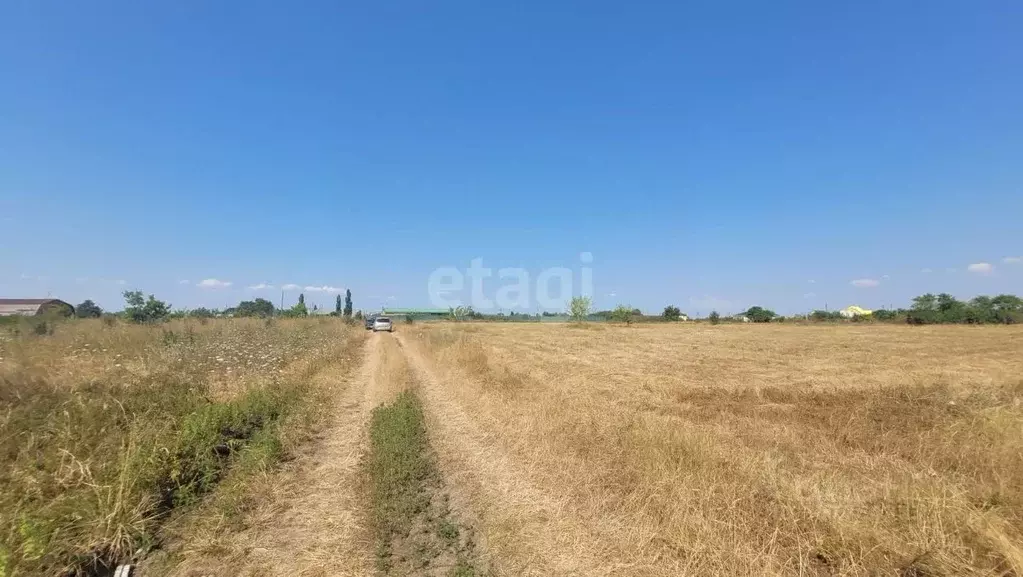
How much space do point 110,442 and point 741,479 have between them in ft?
28.4

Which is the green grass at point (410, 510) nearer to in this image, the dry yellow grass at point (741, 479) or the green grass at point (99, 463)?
the dry yellow grass at point (741, 479)

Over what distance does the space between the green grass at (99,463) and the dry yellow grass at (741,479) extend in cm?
384

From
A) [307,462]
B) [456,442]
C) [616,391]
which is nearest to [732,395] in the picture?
[616,391]

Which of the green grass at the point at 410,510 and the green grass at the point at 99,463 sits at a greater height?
the green grass at the point at 99,463

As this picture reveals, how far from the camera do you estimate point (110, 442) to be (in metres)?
5.80

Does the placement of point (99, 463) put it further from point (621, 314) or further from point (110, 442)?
point (621, 314)

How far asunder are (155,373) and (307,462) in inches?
194

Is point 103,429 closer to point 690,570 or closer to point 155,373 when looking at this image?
point 155,373

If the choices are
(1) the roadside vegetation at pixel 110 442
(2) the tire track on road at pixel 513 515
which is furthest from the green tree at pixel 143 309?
(2) the tire track on road at pixel 513 515

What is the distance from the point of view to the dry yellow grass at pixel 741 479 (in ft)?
13.5

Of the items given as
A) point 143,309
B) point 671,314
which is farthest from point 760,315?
point 143,309

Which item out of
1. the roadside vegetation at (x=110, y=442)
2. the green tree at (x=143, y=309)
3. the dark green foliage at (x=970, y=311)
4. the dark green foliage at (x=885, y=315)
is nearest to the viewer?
the roadside vegetation at (x=110, y=442)

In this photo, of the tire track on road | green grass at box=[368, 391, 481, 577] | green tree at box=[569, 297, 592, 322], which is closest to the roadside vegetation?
green grass at box=[368, 391, 481, 577]

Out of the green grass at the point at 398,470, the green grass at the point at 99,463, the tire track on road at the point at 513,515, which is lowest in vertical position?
the tire track on road at the point at 513,515
